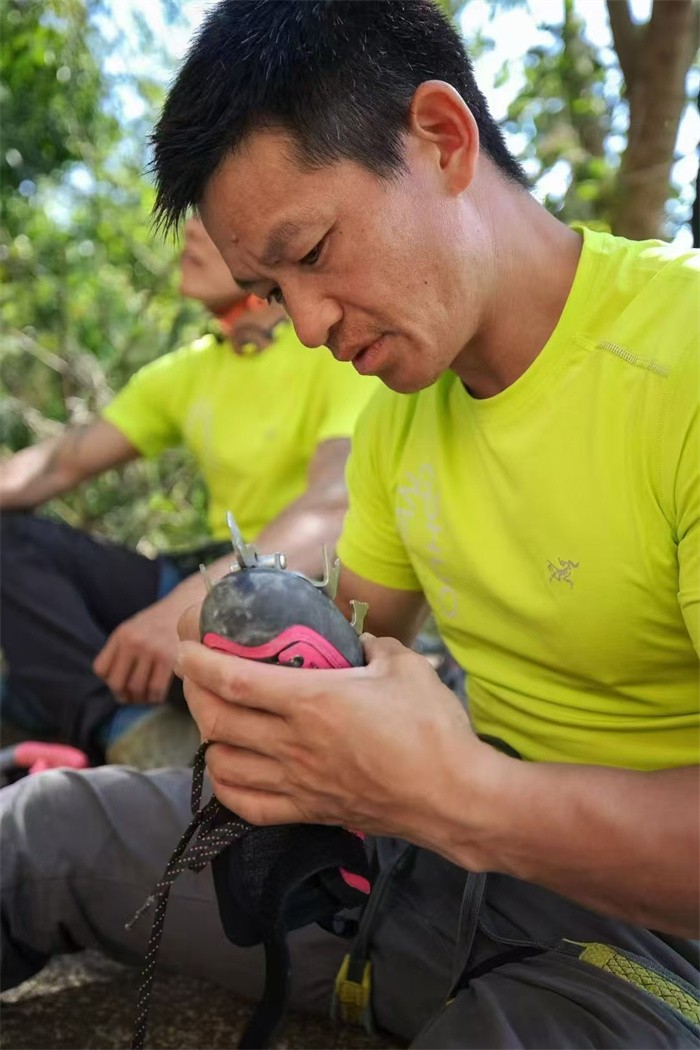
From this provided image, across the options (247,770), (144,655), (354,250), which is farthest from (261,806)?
(144,655)

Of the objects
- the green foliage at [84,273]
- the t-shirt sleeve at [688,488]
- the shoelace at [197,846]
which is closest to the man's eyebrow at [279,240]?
the t-shirt sleeve at [688,488]

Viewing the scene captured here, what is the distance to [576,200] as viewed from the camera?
3400 millimetres

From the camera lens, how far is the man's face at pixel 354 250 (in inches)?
49.7

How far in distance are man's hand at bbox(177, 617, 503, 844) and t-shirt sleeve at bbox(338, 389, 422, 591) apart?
1.92ft

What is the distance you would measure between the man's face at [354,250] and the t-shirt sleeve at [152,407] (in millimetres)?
1922

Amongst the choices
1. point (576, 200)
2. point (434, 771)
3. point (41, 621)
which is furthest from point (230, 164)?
point (576, 200)

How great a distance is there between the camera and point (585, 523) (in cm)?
125

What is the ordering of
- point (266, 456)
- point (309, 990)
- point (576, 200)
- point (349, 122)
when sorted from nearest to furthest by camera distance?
point (349, 122) → point (309, 990) → point (266, 456) → point (576, 200)

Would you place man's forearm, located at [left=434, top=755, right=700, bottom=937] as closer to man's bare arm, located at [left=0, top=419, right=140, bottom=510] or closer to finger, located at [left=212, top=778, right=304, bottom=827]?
finger, located at [left=212, top=778, right=304, bottom=827]

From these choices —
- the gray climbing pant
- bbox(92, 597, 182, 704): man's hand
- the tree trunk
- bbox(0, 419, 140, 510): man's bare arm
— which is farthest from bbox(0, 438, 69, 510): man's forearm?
the tree trunk

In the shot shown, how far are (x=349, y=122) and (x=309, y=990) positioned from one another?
4.13 ft

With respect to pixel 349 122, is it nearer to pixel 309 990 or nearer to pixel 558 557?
pixel 558 557

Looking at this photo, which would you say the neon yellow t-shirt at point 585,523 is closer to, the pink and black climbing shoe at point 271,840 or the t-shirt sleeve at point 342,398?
the pink and black climbing shoe at point 271,840

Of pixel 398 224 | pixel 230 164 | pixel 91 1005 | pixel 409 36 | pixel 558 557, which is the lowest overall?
pixel 91 1005
